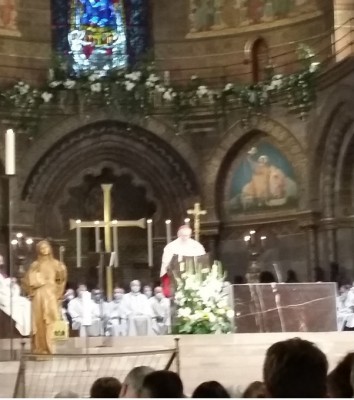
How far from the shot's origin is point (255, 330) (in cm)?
1219

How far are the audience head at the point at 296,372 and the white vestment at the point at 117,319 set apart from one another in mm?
14124

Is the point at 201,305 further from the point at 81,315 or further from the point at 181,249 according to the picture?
the point at 81,315

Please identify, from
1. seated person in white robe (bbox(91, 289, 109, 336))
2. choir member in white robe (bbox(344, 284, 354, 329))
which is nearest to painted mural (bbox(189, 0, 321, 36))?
choir member in white robe (bbox(344, 284, 354, 329))

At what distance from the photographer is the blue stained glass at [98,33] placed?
21.5 meters

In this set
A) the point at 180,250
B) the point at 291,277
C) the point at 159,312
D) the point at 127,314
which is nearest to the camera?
the point at 180,250

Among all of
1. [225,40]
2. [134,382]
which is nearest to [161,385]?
[134,382]

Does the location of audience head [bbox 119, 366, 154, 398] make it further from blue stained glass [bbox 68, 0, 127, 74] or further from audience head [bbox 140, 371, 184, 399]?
blue stained glass [bbox 68, 0, 127, 74]

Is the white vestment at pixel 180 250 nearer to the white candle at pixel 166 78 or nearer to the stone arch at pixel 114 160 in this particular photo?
the stone arch at pixel 114 160

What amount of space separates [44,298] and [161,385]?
783cm

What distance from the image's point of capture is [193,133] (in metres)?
20.4

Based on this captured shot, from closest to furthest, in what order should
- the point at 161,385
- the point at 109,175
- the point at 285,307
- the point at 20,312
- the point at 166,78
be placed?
the point at 161,385, the point at 285,307, the point at 20,312, the point at 166,78, the point at 109,175

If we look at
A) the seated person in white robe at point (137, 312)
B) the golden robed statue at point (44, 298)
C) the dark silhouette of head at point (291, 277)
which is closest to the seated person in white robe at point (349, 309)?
the dark silhouette of head at point (291, 277)

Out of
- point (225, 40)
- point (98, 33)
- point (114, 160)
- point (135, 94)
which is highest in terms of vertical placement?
point (98, 33)

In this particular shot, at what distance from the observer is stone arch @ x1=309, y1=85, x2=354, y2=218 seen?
18.4 metres
